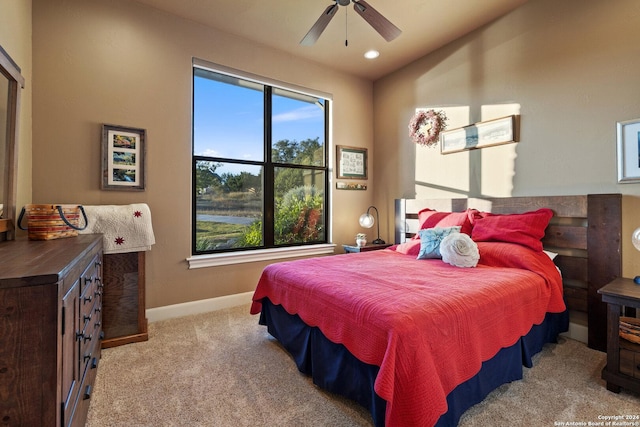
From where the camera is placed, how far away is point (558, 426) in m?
1.50

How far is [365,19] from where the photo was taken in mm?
2301

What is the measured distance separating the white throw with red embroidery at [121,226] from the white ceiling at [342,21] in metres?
1.97

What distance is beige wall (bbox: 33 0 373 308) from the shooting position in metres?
2.48

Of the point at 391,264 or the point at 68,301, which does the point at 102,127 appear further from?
the point at 391,264

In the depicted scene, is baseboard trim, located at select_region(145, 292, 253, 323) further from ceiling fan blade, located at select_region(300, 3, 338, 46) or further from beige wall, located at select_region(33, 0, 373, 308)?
ceiling fan blade, located at select_region(300, 3, 338, 46)

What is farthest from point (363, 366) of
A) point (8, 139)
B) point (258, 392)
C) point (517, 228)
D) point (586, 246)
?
point (8, 139)

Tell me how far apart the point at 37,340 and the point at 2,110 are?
1.71 metres

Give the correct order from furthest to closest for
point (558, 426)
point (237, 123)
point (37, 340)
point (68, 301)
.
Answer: point (237, 123) < point (558, 426) < point (68, 301) < point (37, 340)

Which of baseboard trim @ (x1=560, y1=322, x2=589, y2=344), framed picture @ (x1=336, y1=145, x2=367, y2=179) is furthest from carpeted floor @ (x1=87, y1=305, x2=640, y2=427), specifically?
framed picture @ (x1=336, y1=145, x2=367, y2=179)

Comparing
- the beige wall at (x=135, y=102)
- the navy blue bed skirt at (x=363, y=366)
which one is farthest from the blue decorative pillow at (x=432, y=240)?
the beige wall at (x=135, y=102)

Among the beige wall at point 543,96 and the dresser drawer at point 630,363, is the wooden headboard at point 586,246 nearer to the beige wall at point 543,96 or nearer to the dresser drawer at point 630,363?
the beige wall at point 543,96

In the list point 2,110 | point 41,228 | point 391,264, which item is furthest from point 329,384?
point 2,110

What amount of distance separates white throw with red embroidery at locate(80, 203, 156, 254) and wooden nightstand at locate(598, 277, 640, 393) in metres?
3.23

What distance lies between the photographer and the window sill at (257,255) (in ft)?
10.3
